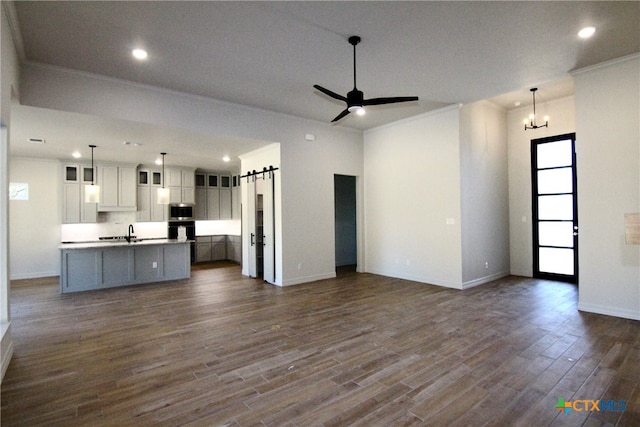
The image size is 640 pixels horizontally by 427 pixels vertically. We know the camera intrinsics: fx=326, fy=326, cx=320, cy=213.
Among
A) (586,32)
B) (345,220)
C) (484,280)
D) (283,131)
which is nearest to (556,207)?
(484,280)

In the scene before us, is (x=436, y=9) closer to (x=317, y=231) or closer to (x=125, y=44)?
(x=125, y=44)

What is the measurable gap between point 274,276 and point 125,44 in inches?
180

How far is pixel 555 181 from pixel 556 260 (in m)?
1.62

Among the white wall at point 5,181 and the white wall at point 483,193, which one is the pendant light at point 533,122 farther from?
the white wall at point 5,181

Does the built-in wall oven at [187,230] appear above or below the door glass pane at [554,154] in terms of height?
below

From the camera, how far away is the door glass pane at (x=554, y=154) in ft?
21.5

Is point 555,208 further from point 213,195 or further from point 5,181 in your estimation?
point 213,195

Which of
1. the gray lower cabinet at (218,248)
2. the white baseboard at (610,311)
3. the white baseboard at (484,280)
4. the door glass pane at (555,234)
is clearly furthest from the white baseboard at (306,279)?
the door glass pane at (555,234)

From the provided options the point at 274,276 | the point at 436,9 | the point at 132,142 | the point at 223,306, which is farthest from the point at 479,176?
the point at 132,142

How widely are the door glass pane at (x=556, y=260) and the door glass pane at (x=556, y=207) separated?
2.28 feet

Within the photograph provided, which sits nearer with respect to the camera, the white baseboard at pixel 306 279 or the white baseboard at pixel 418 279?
the white baseboard at pixel 418 279

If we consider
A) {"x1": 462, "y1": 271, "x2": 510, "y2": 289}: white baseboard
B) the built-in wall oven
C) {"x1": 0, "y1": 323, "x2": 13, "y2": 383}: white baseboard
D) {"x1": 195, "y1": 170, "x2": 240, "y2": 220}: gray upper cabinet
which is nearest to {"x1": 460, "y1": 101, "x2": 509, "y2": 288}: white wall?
{"x1": 462, "y1": 271, "x2": 510, "y2": 289}: white baseboard

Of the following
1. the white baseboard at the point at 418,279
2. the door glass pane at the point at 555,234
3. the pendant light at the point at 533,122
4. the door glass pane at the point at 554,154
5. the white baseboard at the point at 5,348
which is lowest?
the white baseboard at the point at 418,279

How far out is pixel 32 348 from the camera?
353cm
